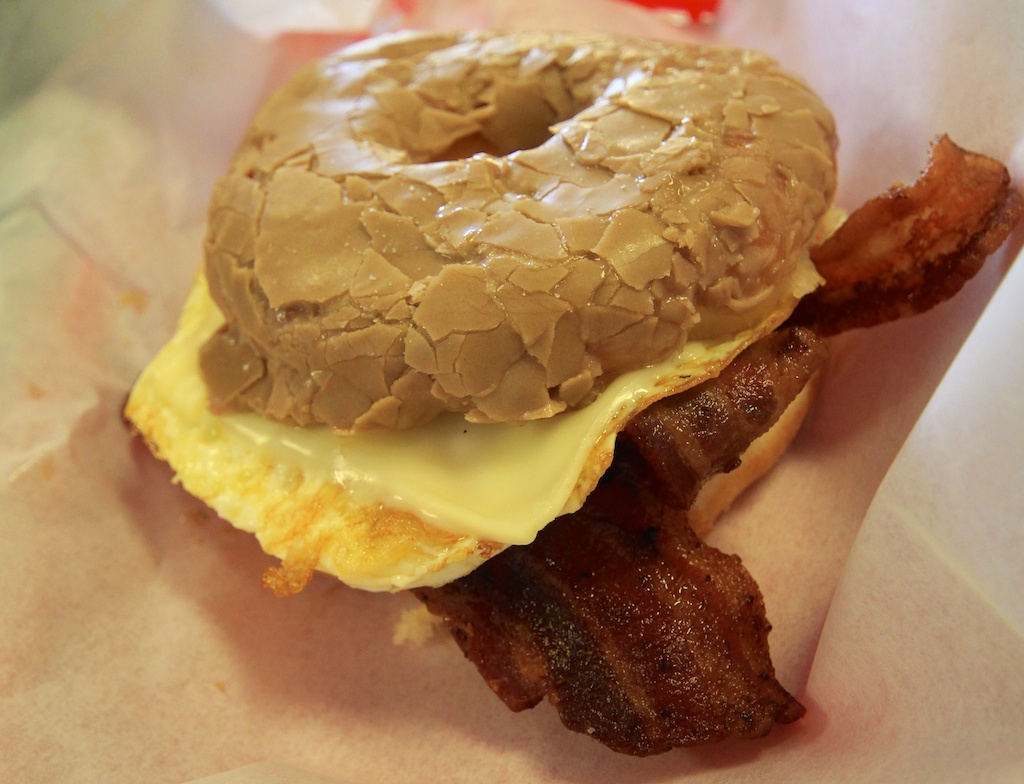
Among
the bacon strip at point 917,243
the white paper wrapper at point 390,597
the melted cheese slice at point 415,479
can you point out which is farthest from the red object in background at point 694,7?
the melted cheese slice at point 415,479

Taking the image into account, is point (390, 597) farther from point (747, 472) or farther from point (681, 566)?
point (747, 472)

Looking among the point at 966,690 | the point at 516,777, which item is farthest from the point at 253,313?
the point at 966,690

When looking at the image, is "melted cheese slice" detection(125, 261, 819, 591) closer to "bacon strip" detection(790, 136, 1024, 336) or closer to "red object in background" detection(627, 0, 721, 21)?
"bacon strip" detection(790, 136, 1024, 336)

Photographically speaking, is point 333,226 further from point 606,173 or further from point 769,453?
point 769,453

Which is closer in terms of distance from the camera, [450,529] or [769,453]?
[450,529]

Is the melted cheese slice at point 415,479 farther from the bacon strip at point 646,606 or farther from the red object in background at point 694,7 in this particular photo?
the red object in background at point 694,7
